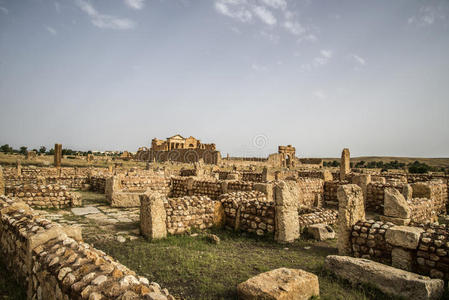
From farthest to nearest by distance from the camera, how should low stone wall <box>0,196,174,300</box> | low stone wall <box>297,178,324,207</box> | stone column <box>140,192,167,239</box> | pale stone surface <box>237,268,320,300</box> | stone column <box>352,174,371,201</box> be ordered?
low stone wall <box>297,178,324,207</box>, stone column <box>352,174,371,201</box>, stone column <box>140,192,167,239</box>, pale stone surface <box>237,268,320,300</box>, low stone wall <box>0,196,174,300</box>

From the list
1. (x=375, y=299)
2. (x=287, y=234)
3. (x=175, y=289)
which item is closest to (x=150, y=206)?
(x=175, y=289)

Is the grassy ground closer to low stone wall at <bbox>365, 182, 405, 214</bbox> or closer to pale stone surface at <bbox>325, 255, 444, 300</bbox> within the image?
pale stone surface at <bbox>325, 255, 444, 300</bbox>

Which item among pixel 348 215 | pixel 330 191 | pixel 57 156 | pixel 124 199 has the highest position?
pixel 57 156

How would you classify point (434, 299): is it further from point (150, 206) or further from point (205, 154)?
point (205, 154)

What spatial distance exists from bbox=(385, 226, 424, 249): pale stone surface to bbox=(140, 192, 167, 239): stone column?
5.01m

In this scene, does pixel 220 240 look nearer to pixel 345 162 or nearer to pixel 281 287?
pixel 281 287

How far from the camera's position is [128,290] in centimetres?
225

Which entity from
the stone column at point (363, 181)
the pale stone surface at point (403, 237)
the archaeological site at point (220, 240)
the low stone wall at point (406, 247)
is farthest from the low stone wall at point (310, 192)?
the pale stone surface at point (403, 237)

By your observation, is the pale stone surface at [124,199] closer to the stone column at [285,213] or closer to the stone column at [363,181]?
the stone column at [285,213]

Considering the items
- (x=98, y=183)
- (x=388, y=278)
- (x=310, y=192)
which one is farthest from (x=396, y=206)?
(x=98, y=183)

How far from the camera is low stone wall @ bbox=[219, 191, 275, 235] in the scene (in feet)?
23.4

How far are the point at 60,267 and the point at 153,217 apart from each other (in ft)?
12.0

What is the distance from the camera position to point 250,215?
7512 millimetres

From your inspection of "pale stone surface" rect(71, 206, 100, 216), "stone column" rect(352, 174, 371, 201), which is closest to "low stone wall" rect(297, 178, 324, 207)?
"stone column" rect(352, 174, 371, 201)
